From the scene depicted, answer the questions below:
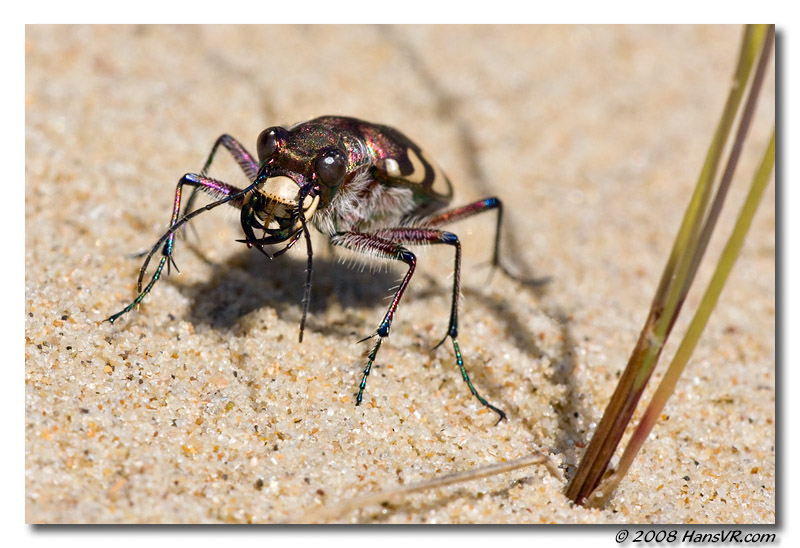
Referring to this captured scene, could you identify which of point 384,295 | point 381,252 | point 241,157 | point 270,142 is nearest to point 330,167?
point 270,142

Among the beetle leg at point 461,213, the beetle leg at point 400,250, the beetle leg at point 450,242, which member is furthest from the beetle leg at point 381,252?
the beetle leg at point 461,213

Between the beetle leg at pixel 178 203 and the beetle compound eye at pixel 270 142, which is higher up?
the beetle compound eye at pixel 270 142

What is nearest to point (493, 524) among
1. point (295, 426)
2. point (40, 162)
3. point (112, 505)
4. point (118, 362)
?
point (295, 426)

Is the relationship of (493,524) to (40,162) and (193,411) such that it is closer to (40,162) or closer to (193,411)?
(193,411)

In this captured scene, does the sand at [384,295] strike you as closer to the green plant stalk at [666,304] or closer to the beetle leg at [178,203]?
the beetle leg at [178,203]

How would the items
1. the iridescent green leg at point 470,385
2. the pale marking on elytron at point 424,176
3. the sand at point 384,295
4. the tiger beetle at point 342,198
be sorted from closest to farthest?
the sand at point 384,295 < the tiger beetle at point 342,198 < the iridescent green leg at point 470,385 < the pale marking on elytron at point 424,176

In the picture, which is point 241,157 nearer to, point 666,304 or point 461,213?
point 461,213
